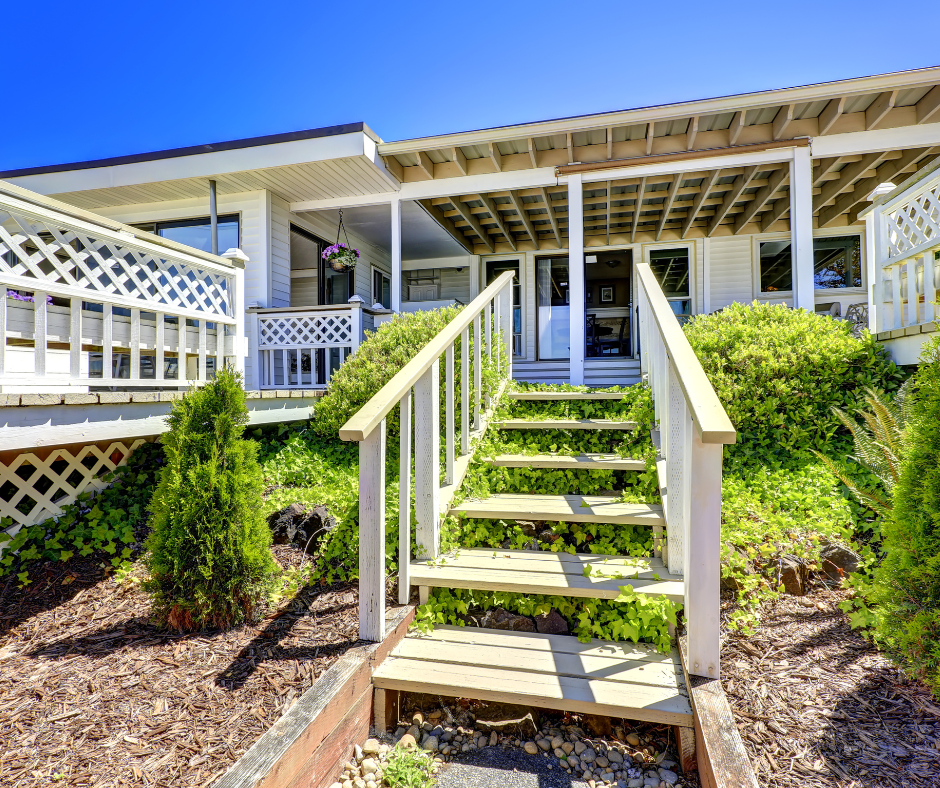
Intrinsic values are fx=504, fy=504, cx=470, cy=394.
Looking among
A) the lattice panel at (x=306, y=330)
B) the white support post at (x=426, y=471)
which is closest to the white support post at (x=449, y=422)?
the white support post at (x=426, y=471)

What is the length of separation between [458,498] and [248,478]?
3.51 ft

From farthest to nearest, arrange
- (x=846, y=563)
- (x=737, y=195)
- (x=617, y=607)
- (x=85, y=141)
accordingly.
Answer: (x=85, y=141) < (x=737, y=195) < (x=846, y=563) < (x=617, y=607)

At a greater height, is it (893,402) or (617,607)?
(893,402)

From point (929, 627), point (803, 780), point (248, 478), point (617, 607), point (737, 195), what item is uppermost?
point (737, 195)

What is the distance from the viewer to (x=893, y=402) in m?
3.22

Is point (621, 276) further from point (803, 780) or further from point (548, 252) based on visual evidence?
point (803, 780)

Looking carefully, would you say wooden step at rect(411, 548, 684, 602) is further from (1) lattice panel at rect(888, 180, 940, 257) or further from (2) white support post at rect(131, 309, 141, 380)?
(1) lattice panel at rect(888, 180, 940, 257)

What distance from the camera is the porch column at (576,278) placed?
601 cm

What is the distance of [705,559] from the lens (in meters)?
1.60

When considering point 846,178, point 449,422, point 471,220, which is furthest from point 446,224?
point 449,422

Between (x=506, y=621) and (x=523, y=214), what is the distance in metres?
6.46

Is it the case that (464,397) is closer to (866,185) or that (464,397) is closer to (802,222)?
(802,222)

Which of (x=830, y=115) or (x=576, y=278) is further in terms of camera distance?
(x=576, y=278)

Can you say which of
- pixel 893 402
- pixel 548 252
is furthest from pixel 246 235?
pixel 893 402
